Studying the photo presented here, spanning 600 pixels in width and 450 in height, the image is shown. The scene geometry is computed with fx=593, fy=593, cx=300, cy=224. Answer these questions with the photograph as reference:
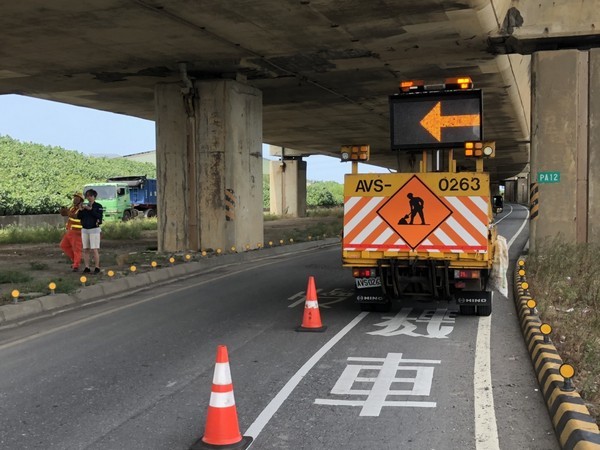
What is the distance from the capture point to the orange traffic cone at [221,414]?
4.26 metres

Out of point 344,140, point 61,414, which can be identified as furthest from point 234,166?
point 344,140

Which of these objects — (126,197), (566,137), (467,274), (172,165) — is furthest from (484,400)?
(126,197)

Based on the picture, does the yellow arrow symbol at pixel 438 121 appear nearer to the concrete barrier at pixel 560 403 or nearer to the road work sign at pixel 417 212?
the road work sign at pixel 417 212

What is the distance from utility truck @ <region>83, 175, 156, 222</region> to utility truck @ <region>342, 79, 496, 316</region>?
2775cm

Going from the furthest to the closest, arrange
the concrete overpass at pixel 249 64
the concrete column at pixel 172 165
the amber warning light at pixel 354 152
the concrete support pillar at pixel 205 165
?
1. the concrete column at pixel 172 165
2. the concrete support pillar at pixel 205 165
3. the concrete overpass at pixel 249 64
4. the amber warning light at pixel 354 152

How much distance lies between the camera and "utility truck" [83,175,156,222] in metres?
35.0

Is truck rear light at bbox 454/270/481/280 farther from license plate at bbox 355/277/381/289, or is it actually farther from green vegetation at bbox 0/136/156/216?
green vegetation at bbox 0/136/156/216

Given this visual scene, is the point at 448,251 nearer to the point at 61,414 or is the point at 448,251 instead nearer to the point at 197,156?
the point at 61,414

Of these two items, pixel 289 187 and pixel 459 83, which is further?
pixel 289 187

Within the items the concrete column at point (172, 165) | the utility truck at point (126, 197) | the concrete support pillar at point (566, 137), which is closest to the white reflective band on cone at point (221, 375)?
the concrete support pillar at point (566, 137)

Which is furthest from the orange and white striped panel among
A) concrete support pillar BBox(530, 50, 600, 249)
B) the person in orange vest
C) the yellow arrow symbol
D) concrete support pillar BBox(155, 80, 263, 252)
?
concrete support pillar BBox(155, 80, 263, 252)

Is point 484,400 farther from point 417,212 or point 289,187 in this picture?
point 289,187

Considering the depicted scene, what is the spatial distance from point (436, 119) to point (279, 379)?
4.81 meters

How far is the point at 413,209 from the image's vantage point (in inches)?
347
